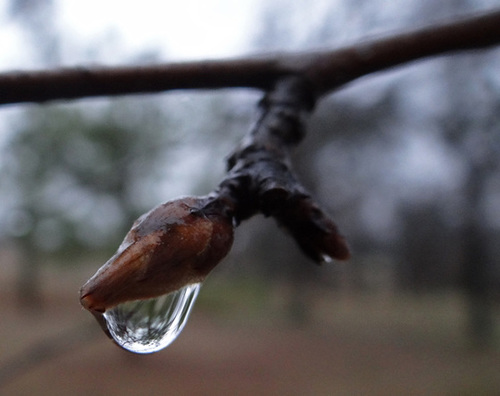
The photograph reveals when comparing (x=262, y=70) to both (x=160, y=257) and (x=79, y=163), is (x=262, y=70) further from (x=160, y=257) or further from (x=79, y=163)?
(x=79, y=163)

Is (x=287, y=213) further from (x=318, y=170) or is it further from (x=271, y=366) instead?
(x=318, y=170)

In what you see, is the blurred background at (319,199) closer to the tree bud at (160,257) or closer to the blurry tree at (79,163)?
the blurry tree at (79,163)

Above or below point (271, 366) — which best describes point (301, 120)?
below

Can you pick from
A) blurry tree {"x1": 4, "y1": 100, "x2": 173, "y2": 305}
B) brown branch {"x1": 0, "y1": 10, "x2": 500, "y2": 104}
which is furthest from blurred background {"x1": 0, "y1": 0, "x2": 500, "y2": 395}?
brown branch {"x1": 0, "y1": 10, "x2": 500, "y2": 104}

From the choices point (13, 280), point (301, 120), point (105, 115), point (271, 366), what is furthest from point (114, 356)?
point (301, 120)

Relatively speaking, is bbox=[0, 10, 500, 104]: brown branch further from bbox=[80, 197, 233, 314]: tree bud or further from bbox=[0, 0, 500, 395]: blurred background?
bbox=[0, 0, 500, 395]: blurred background

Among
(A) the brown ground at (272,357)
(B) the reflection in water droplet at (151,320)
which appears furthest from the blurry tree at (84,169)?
(B) the reflection in water droplet at (151,320)

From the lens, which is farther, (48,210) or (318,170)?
(318,170)
